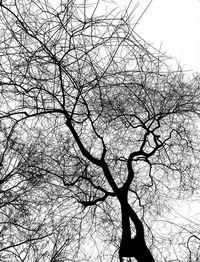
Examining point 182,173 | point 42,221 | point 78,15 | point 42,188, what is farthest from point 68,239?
point 78,15

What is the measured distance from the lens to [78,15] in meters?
3.60

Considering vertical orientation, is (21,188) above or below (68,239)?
above

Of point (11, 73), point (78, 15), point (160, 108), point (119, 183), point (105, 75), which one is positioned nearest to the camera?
point (78, 15)

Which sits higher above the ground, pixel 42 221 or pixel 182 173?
pixel 182 173

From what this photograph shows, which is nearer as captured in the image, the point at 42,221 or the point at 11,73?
the point at 11,73

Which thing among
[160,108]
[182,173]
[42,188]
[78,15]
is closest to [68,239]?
[42,188]

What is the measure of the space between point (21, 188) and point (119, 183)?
157 cm

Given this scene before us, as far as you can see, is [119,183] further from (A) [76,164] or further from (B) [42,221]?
(B) [42,221]

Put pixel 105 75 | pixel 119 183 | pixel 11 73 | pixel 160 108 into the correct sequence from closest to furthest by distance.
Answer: pixel 11 73
pixel 105 75
pixel 160 108
pixel 119 183

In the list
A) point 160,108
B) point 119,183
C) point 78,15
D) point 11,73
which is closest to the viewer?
point 78,15

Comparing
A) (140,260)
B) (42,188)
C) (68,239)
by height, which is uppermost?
(42,188)

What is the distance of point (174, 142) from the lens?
6191 millimetres

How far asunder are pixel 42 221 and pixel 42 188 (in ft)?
1.79

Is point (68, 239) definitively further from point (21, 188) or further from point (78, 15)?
point (78, 15)
